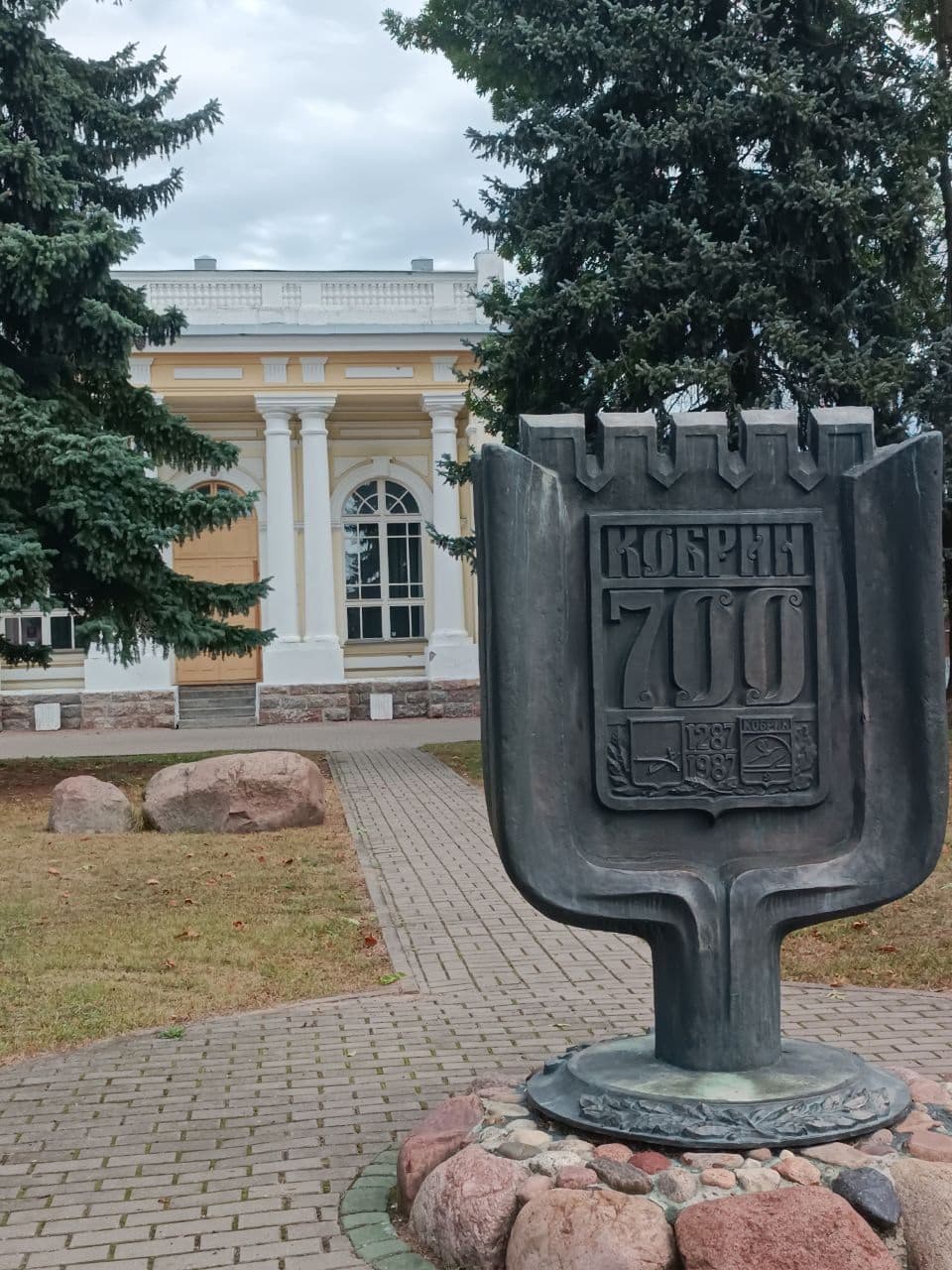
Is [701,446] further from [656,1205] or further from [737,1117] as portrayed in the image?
[656,1205]

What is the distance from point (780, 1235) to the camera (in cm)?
323

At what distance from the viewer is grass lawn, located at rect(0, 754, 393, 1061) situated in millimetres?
6316

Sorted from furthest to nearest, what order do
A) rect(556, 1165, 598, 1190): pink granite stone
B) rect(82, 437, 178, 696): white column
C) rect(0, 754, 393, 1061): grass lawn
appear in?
1. rect(82, 437, 178, 696): white column
2. rect(0, 754, 393, 1061): grass lawn
3. rect(556, 1165, 598, 1190): pink granite stone

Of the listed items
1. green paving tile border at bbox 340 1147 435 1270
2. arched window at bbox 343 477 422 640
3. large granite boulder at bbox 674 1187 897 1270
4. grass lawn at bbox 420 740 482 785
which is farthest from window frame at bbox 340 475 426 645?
large granite boulder at bbox 674 1187 897 1270

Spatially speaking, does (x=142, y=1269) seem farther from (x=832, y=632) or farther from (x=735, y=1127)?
(x=832, y=632)

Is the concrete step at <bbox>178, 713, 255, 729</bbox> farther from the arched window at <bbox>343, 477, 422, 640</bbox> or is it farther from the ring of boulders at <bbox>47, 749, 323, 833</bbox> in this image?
the ring of boulders at <bbox>47, 749, 323, 833</bbox>

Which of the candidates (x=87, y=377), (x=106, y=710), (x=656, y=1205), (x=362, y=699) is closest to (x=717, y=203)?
(x=87, y=377)

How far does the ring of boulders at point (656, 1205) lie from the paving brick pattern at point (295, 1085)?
0.92 ft

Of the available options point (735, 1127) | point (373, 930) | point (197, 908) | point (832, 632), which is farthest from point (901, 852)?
point (197, 908)

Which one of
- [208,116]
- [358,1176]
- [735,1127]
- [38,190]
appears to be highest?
[208,116]

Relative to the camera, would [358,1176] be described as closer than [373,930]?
Yes

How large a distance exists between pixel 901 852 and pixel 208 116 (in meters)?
15.1

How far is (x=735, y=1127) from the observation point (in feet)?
12.0

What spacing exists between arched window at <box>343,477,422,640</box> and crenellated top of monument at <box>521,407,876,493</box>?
80.9 ft
